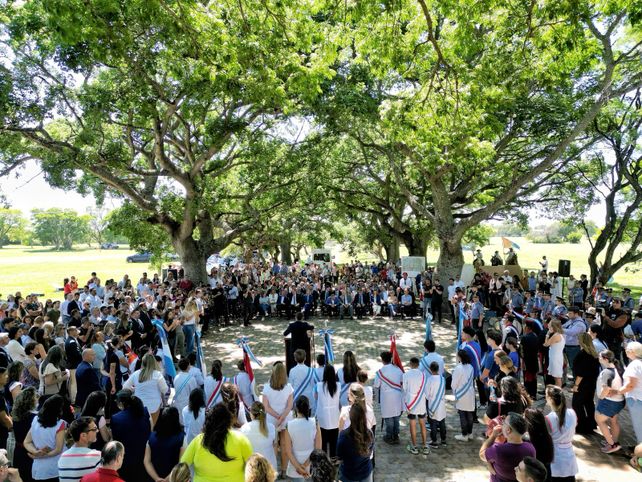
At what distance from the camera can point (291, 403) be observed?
5605 millimetres

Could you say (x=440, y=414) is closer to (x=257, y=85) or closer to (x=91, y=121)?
(x=257, y=85)

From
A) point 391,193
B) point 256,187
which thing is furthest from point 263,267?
point 391,193

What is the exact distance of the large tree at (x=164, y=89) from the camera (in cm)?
708

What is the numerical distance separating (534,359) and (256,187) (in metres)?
15.6

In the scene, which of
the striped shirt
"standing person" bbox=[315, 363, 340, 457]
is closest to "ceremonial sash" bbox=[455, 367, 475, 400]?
"standing person" bbox=[315, 363, 340, 457]

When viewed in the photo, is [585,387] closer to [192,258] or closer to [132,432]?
[132,432]

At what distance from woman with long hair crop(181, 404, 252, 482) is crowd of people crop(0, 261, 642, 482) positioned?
0.01m

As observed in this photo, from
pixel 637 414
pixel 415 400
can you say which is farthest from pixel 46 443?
pixel 637 414

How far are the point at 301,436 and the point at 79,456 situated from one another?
2102 mm

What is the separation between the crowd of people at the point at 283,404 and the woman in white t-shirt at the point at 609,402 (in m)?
0.02

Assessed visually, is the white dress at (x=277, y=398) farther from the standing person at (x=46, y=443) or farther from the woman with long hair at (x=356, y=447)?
the standing person at (x=46, y=443)

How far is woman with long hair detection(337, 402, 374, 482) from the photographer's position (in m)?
4.11

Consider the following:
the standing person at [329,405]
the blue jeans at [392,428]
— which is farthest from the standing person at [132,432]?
the blue jeans at [392,428]

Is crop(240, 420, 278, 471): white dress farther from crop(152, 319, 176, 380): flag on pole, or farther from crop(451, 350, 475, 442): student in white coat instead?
crop(152, 319, 176, 380): flag on pole
